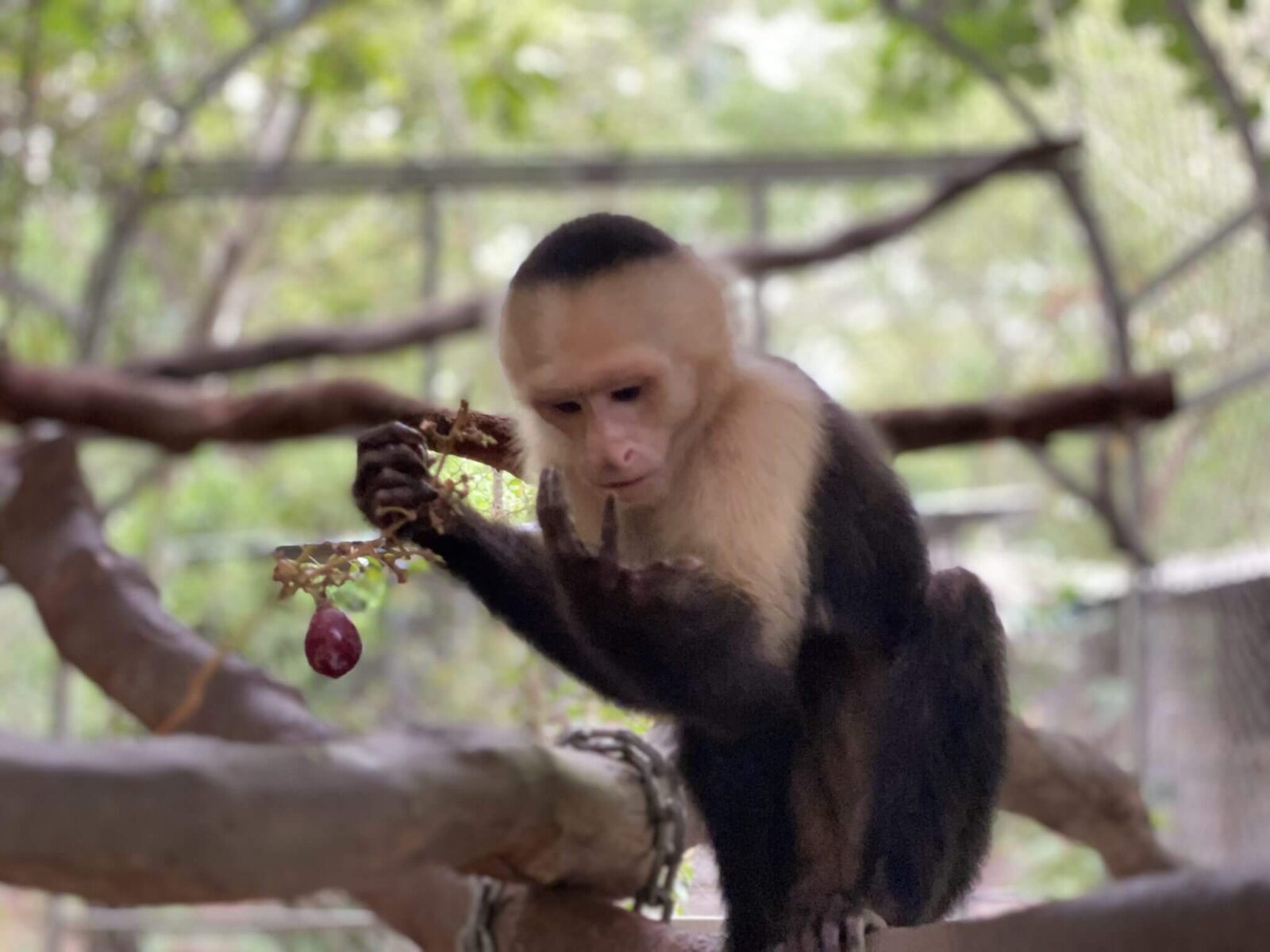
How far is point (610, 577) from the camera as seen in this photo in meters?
1.08

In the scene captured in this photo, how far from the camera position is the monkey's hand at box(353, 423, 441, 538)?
1.05m

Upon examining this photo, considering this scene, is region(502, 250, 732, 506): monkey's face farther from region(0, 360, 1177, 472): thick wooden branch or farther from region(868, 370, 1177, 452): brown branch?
region(868, 370, 1177, 452): brown branch

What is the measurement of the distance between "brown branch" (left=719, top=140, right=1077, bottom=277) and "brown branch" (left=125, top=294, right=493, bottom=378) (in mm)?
871

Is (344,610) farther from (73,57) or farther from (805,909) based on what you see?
(73,57)

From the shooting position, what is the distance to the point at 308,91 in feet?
15.4

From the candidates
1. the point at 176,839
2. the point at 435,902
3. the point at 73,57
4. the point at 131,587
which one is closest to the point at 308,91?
the point at 73,57

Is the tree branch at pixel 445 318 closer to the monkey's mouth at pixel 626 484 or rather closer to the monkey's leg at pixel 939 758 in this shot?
the monkey's leg at pixel 939 758

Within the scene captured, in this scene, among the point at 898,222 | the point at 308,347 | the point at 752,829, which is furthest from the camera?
the point at 898,222

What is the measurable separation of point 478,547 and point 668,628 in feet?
0.83

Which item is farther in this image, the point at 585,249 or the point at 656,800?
the point at 656,800

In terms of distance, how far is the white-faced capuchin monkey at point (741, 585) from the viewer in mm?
1074

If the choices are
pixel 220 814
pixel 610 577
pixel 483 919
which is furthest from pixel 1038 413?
pixel 220 814

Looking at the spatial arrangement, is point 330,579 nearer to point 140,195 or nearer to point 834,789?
point 834,789

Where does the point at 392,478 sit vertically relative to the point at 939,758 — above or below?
above
